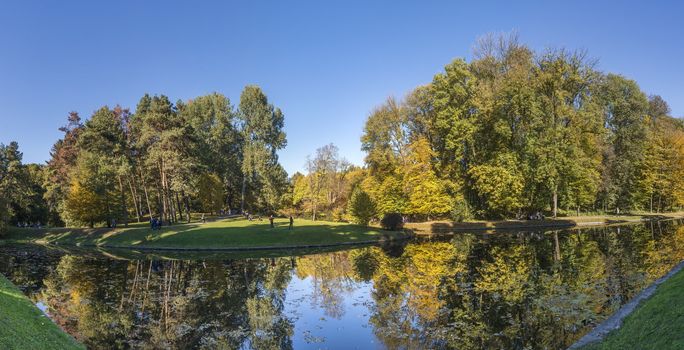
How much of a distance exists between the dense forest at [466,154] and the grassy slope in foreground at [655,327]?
40.8m

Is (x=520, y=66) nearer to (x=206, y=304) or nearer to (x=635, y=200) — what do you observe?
(x=635, y=200)

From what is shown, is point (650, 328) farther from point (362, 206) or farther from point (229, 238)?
point (362, 206)

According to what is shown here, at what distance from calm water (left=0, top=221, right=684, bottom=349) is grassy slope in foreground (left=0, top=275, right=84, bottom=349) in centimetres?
152

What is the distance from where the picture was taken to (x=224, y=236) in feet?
139

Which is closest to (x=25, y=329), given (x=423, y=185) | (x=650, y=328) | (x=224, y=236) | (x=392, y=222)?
(x=650, y=328)

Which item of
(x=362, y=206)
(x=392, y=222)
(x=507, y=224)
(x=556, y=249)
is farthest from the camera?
(x=507, y=224)

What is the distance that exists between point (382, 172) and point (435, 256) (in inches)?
1196

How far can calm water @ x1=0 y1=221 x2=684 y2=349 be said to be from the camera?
13.9 metres

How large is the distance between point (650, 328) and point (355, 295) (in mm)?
13417

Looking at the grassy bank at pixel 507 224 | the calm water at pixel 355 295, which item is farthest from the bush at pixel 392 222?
the calm water at pixel 355 295

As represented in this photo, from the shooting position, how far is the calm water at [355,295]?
45.8 feet

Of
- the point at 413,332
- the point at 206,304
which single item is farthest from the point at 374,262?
the point at 413,332

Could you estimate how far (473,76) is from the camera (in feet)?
185

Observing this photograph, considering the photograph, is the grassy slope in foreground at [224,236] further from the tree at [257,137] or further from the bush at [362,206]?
the tree at [257,137]
